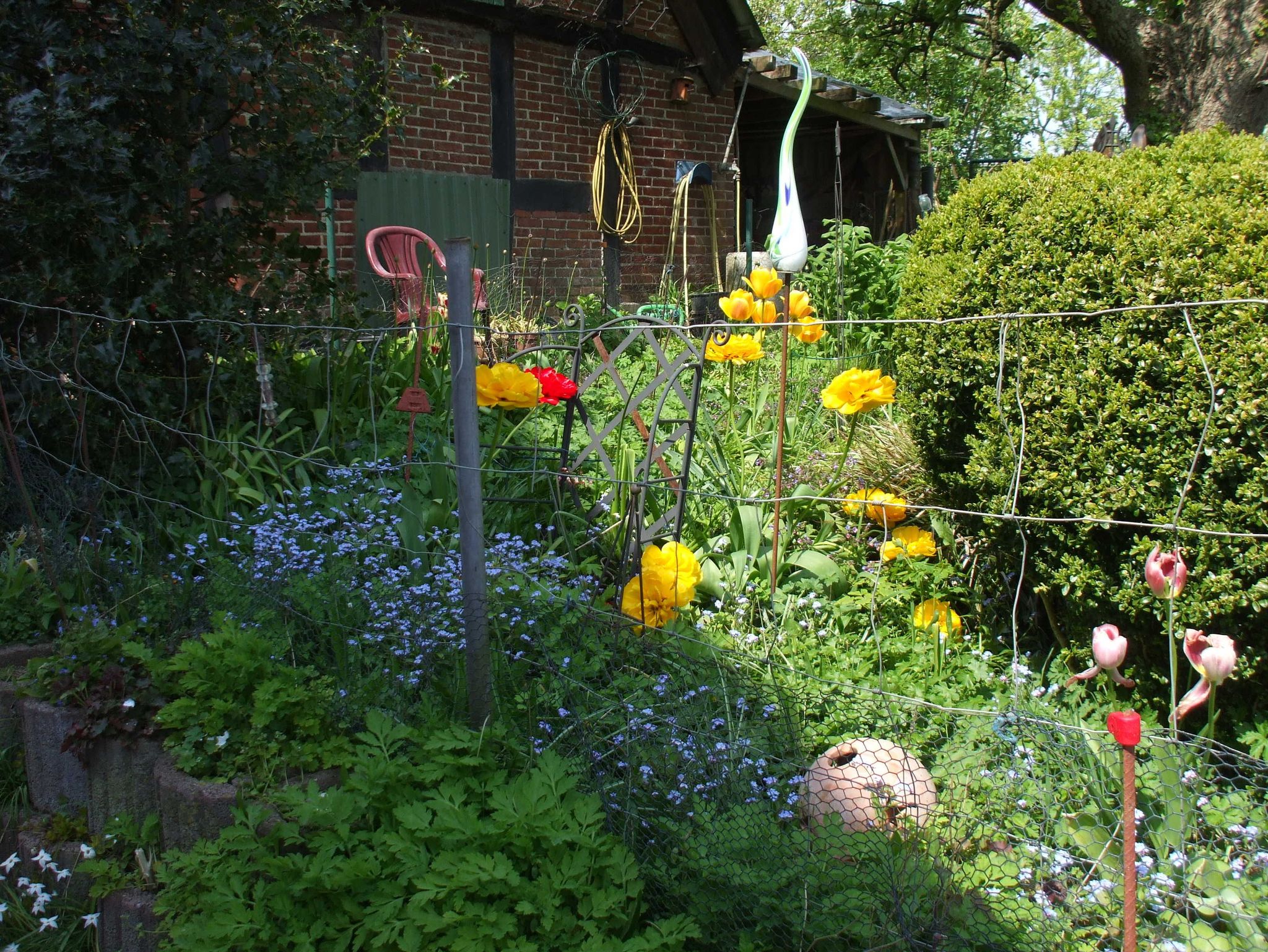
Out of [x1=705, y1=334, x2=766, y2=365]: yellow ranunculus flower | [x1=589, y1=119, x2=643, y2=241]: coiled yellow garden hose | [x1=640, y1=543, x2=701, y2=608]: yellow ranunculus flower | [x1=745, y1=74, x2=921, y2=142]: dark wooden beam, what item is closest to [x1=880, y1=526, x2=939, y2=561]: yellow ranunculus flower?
[x1=640, y1=543, x2=701, y2=608]: yellow ranunculus flower

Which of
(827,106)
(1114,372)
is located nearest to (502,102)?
(827,106)

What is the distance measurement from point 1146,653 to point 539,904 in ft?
5.68

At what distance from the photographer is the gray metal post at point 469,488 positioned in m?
2.30

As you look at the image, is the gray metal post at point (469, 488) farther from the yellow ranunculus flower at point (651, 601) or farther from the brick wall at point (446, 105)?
the brick wall at point (446, 105)

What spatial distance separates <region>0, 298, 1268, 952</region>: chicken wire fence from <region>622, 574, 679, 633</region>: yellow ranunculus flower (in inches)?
4.7

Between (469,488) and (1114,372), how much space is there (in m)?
1.62

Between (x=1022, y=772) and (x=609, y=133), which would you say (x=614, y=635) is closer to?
(x=1022, y=772)

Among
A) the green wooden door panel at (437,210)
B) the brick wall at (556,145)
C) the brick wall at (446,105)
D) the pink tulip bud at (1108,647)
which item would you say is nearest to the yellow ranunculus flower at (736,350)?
the pink tulip bud at (1108,647)

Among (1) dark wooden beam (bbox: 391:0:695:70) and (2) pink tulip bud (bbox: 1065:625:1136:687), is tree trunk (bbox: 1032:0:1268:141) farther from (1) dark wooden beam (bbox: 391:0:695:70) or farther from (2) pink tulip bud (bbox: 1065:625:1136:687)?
(2) pink tulip bud (bbox: 1065:625:1136:687)

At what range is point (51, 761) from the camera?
260 centimetres

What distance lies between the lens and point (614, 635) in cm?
241

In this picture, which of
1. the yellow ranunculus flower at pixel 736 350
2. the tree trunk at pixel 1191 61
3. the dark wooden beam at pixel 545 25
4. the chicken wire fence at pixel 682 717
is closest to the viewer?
the chicken wire fence at pixel 682 717

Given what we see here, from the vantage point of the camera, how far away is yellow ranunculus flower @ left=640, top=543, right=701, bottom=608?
9.46 feet

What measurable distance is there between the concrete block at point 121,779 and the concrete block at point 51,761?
5 centimetres
